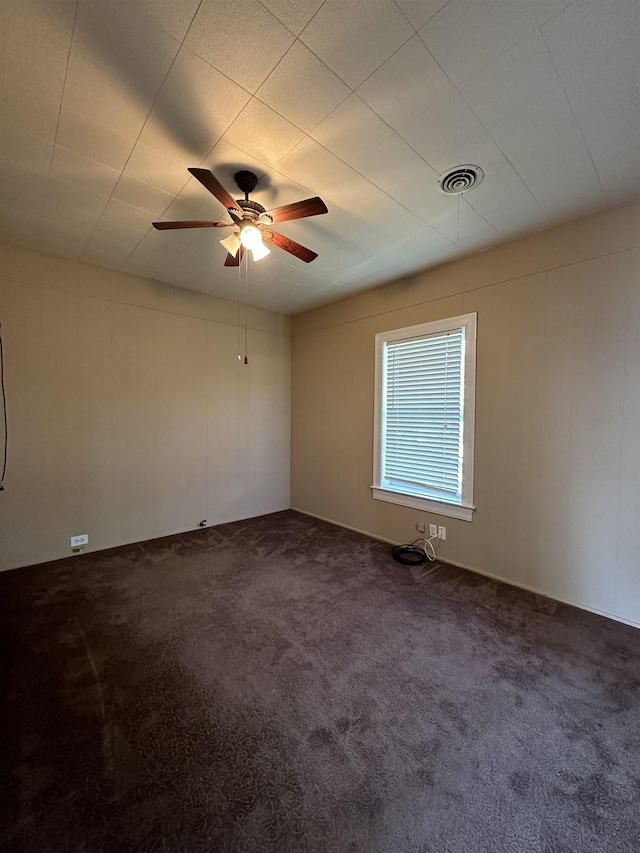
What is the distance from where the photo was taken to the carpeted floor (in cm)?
118

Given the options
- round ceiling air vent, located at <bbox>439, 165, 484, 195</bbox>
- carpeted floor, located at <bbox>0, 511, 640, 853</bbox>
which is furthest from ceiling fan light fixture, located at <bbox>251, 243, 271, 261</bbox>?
carpeted floor, located at <bbox>0, 511, 640, 853</bbox>

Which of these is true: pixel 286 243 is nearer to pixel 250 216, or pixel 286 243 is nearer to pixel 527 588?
pixel 250 216

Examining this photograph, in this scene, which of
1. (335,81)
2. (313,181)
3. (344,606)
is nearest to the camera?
(335,81)

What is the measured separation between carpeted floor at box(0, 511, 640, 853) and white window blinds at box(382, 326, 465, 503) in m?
1.07

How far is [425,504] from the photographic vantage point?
3.49 meters

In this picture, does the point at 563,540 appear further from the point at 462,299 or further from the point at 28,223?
the point at 28,223

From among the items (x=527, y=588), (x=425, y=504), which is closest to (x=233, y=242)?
(x=425, y=504)

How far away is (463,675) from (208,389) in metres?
3.75

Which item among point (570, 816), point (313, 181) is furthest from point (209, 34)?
point (570, 816)

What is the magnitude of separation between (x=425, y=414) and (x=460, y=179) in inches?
78.4

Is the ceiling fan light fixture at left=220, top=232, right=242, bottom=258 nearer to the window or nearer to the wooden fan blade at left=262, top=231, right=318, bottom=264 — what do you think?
the wooden fan blade at left=262, top=231, right=318, bottom=264

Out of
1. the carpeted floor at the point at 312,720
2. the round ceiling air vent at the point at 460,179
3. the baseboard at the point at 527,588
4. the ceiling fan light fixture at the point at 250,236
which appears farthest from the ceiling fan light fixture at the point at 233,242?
the baseboard at the point at 527,588

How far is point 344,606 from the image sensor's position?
2.58m

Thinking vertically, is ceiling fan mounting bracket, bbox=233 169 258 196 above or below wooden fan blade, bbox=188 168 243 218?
above
